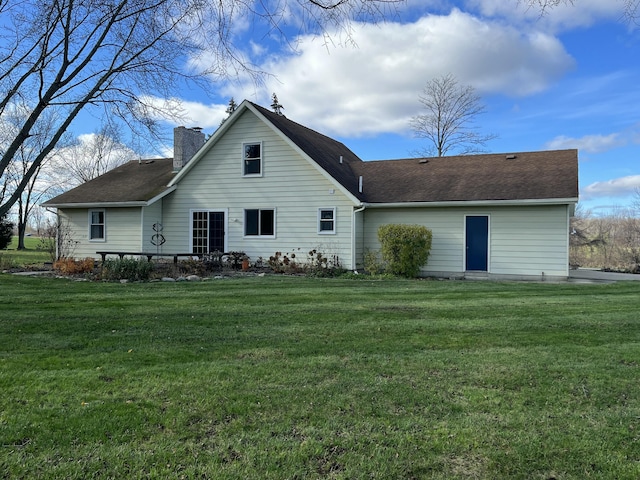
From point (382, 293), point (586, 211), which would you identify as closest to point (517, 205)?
point (382, 293)

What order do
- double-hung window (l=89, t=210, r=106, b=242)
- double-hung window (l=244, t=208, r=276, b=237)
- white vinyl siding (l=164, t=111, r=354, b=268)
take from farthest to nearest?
double-hung window (l=89, t=210, r=106, b=242) < double-hung window (l=244, t=208, r=276, b=237) < white vinyl siding (l=164, t=111, r=354, b=268)

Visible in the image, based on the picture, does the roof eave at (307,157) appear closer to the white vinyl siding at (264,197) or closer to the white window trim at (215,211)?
the white vinyl siding at (264,197)

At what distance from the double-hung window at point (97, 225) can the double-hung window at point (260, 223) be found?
6.27 meters

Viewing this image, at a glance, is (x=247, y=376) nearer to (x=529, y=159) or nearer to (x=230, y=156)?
(x=230, y=156)

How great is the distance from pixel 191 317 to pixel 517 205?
36.0ft

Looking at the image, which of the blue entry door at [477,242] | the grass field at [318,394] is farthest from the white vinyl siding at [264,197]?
the grass field at [318,394]

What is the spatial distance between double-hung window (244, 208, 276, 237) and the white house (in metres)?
0.04

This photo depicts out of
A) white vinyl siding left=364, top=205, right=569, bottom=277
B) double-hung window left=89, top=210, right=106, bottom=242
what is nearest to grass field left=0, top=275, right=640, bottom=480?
white vinyl siding left=364, top=205, right=569, bottom=277

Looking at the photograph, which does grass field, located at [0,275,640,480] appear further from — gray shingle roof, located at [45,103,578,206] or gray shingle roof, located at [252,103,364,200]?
gray shingle roof, located at [252,103,364,200]

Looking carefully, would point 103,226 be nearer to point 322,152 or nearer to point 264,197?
point 264,197

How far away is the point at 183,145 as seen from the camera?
66.6 ft

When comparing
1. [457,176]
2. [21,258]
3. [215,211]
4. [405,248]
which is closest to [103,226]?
[215,211]

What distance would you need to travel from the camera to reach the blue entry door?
15.1 m

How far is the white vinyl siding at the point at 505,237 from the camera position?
1422 centimetres
